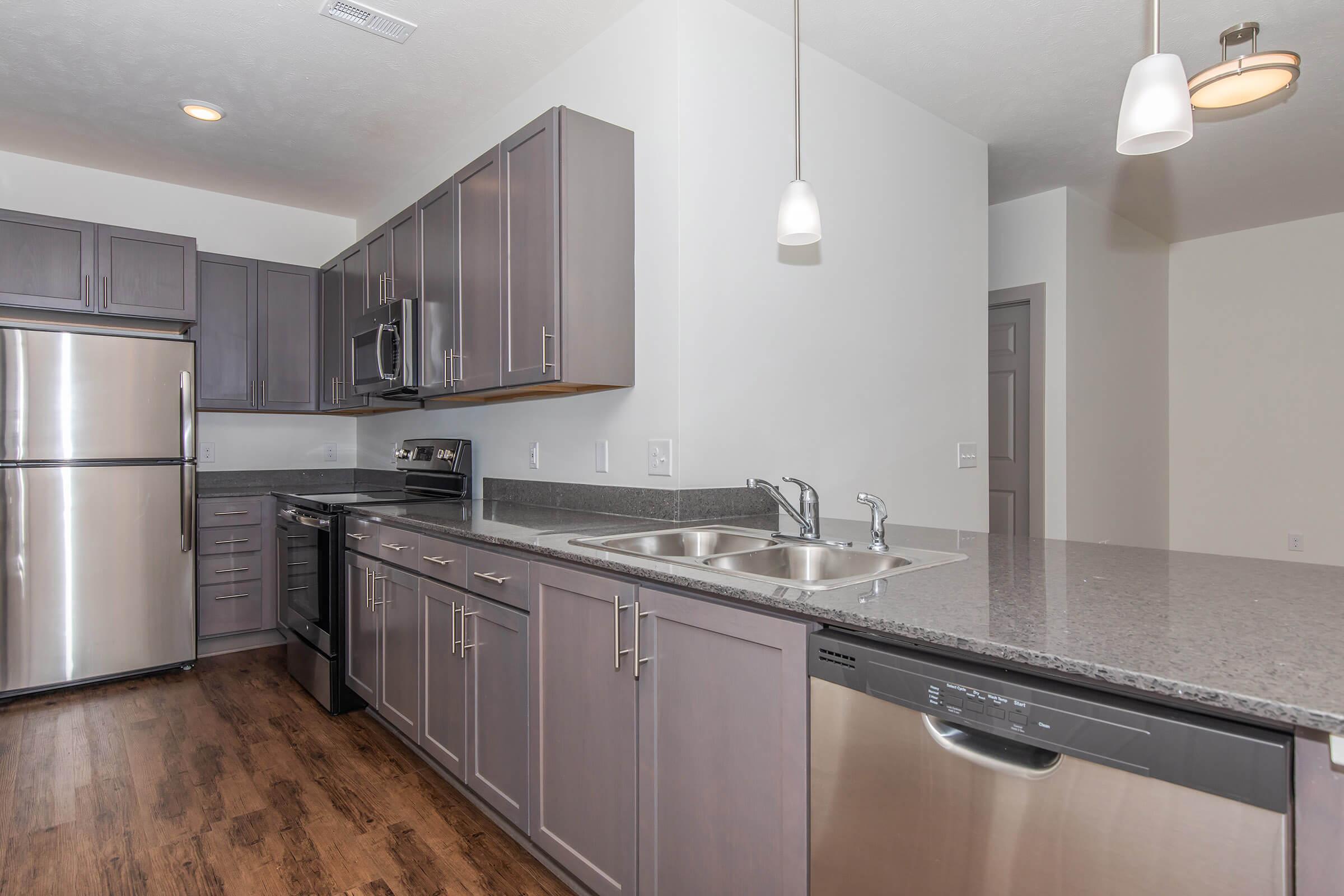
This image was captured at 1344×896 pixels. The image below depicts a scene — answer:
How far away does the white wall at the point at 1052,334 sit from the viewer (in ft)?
12.7

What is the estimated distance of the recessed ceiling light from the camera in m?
3.03

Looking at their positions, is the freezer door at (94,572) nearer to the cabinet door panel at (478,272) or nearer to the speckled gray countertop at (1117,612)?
the cabinet door panel at (478,272)

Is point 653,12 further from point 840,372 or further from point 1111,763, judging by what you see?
point 1111,763

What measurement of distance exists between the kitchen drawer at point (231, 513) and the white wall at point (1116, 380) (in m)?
4.48

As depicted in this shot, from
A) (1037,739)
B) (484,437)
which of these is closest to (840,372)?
(484,437)

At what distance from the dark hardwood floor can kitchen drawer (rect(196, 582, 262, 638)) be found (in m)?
0.68

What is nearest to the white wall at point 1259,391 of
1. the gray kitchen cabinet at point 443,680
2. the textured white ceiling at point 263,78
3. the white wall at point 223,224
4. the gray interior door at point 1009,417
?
the gray interior door at point 1009,417

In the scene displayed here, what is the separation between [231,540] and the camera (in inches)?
153

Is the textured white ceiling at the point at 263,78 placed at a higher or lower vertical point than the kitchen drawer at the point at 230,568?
higher

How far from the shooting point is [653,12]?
7.64ft

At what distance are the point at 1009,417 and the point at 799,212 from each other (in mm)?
2861

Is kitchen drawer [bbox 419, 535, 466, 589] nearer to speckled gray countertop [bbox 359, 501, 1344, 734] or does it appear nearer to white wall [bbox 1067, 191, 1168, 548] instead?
speckled gray countertop [bbox 359, 501, 1344, 734]

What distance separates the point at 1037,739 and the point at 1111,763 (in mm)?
83

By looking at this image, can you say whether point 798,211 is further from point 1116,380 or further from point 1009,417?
point 1116,380
